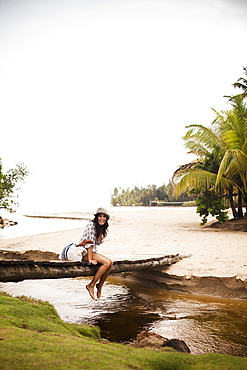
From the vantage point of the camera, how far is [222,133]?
48.8 ft

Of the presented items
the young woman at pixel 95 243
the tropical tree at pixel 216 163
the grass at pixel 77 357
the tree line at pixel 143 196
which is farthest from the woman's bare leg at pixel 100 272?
the tree line at pixel 143 196

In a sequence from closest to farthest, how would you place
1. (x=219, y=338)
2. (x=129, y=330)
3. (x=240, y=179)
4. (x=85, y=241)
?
(x=219, y=338) < (x=129, y=330) < (x=85, y=241) < (x=240, y=179)

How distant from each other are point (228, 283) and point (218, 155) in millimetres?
9661

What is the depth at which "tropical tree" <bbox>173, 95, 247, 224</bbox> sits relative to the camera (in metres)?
13.9

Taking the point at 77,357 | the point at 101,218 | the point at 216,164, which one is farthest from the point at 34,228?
the point at 77,357

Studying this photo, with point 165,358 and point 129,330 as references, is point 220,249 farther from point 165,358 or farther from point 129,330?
point 165,358

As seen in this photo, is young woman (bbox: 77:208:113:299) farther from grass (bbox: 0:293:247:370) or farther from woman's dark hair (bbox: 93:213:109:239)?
grass (bbox: 0:293:247:370)

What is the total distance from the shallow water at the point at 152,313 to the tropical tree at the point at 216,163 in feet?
27.5

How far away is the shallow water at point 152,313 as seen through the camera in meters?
4.12

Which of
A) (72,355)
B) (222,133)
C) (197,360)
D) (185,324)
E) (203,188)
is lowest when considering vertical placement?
(185,324)

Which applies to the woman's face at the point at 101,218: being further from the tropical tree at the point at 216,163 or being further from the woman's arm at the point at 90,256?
the tropical tree at the point at 216,163

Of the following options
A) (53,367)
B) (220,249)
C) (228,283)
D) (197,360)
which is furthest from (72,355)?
(220,249)

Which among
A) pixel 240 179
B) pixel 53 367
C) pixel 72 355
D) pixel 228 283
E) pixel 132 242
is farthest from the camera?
pixel 240 179

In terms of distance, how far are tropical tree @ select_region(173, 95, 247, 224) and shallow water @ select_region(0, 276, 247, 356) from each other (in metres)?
8.37
